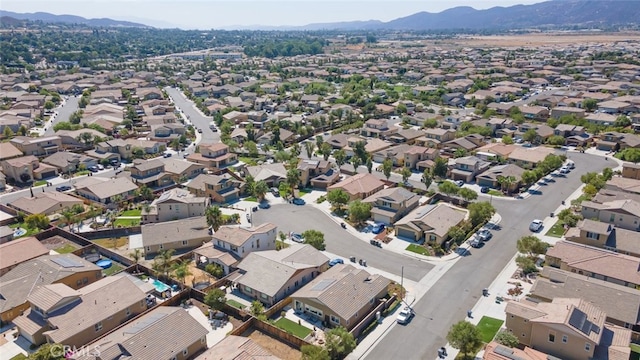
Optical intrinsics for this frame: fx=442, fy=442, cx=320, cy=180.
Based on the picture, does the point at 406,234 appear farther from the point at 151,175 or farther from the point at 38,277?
the point at 151,175

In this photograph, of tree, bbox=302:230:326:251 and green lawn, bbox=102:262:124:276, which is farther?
tree, bbox=302:230:326:251

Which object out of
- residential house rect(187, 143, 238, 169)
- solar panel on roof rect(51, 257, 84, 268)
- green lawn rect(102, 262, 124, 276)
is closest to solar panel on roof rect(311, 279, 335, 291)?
green lawn rect(102, 262, 124, 276)

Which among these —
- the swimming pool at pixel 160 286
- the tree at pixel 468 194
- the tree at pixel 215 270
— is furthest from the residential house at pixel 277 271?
the tree at pixel 468 194

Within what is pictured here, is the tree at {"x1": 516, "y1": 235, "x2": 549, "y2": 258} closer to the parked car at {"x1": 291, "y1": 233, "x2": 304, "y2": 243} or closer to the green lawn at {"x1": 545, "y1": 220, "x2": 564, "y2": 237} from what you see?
the green lawn at {"x1": 545, "y1": 220, "x2": 564, "y2": 237}

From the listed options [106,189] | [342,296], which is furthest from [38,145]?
[342,296]

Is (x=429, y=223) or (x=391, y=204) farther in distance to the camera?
(x=391, y=204)

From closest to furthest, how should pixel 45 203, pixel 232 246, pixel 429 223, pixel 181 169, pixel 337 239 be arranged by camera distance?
pixel 232 246, pixel 429 223, pixel 337 239, pixel 45 203, pixel 181 169

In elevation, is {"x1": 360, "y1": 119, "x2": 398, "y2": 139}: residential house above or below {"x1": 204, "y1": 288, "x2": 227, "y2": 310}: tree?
above
